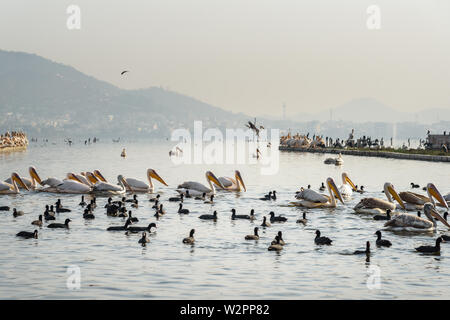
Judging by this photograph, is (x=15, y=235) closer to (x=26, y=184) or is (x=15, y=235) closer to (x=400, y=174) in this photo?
(x=26, y=184)

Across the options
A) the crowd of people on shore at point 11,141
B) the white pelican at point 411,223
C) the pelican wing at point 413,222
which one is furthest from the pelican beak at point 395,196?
the crowd of people on shore at point 11,141

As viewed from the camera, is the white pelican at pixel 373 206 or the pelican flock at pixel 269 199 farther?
the white pelican at pixel 373 206

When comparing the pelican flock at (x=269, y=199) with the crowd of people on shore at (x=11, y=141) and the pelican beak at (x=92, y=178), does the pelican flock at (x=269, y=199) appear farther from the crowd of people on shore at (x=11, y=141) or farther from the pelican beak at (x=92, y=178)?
the crowd of people on shore at (x=11, y=141)

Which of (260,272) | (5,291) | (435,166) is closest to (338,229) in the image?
(260,272)

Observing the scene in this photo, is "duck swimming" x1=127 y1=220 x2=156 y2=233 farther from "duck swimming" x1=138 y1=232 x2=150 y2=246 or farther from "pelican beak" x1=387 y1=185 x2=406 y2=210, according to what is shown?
"pelican beak" x1=387 y1=185 x2=406 y2=210

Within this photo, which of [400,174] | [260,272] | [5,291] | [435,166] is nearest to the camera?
[5,291]

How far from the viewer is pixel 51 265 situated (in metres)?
20.5

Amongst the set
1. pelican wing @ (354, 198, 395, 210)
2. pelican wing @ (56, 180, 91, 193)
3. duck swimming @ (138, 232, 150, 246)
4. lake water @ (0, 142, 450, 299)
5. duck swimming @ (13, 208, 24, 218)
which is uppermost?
pelican wing @ (56, 180, 91, 193)

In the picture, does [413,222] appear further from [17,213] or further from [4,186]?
[4,186]

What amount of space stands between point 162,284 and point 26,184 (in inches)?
1037

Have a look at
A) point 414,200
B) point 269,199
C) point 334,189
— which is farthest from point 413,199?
point 269,199

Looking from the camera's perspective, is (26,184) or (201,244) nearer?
(201,244)

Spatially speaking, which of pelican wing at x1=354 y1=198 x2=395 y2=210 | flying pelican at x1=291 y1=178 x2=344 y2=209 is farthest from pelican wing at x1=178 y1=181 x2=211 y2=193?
pelican wing at x1=354 y1=198 x2=395 y2=210
